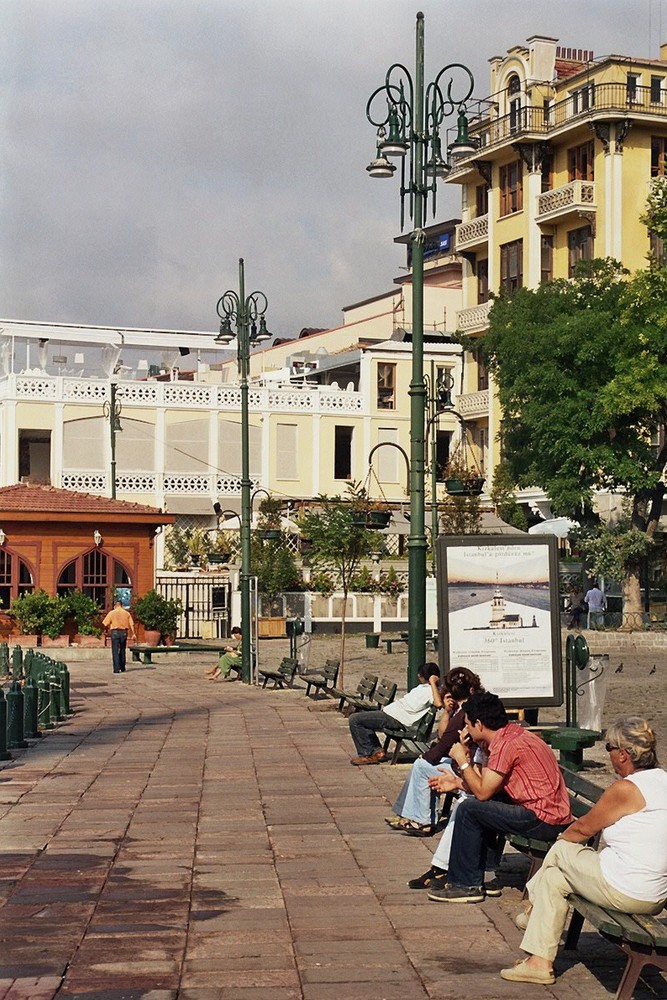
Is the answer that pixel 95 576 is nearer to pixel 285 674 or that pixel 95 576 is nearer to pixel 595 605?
pixel 285 674

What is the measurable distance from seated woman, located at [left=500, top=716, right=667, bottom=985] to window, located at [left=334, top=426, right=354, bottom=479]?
6380cm

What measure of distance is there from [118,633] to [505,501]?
101 feet

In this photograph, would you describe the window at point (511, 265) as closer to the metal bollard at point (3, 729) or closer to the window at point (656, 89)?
the window at point (656, 89)

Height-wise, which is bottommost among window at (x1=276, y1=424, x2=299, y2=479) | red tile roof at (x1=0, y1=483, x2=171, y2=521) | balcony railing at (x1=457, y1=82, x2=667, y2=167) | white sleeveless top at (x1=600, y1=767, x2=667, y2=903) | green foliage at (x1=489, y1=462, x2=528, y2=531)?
white sleeveless top at (x1=600, y1=767, x2=667, y2=903)

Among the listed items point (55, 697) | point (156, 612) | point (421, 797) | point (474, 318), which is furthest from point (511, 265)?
point (421, 797)

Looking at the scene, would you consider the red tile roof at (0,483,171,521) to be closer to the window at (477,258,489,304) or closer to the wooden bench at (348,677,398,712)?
the wooden bench at (348,677,398,712)

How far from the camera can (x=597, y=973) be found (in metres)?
7.42

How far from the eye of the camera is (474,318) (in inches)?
2515

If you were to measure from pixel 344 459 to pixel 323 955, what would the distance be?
2525 inches

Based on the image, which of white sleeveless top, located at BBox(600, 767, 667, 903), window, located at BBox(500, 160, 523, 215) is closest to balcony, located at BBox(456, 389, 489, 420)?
window, located at BBox(500, 160, 523, 215)

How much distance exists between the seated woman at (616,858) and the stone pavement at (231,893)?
9.1 inches

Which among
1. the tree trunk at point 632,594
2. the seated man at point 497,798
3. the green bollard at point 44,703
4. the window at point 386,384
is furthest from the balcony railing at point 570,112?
the seated man at point 497,798

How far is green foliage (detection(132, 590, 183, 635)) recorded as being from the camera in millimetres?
38469

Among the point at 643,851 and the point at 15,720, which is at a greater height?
the point at 643,851
